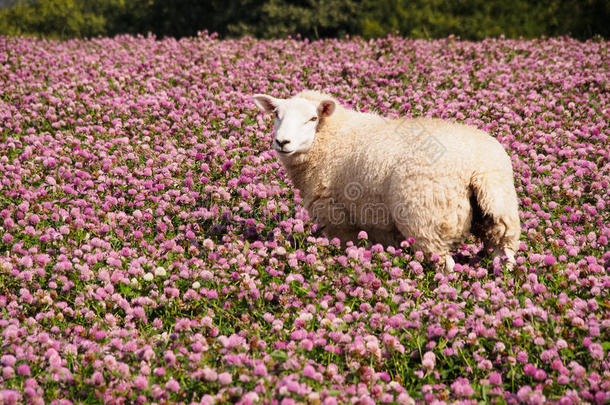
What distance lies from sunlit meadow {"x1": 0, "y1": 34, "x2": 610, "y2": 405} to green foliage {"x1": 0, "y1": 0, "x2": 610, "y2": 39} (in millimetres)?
6190

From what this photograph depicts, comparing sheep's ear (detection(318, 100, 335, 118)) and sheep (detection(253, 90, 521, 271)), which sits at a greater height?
sheep's ear (detection(318, 100, 335, 118))

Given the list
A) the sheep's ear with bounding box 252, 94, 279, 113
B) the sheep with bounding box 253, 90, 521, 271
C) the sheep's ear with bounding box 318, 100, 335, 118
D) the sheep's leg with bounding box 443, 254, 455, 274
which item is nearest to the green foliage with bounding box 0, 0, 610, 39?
the sheep's ear with bounding box 252, 94, 279, 113

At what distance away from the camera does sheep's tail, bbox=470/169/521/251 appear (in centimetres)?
442

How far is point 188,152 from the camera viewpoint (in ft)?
23.6

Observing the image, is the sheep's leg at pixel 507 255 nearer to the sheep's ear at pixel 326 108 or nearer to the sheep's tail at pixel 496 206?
the sheep's tail at pixel 496 206

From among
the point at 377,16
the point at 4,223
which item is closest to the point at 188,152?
the point at 4,223

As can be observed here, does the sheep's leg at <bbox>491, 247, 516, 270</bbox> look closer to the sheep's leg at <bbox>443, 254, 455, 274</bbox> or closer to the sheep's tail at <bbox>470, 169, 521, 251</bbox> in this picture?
the sheep's tail at <bbox>470, 169, 521, 251</bbox>

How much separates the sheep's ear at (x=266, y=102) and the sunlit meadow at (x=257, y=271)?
2.57ft

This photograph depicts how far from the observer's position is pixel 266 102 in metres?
6.23

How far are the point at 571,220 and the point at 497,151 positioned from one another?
1.18 meters

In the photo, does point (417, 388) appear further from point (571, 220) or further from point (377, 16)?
point (377, 16)

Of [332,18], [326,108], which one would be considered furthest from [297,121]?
[332,18]

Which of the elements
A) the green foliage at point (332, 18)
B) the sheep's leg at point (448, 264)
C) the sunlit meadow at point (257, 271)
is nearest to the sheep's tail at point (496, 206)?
the sunlit meadow at point (257, 271)

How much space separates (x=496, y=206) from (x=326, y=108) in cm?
234
